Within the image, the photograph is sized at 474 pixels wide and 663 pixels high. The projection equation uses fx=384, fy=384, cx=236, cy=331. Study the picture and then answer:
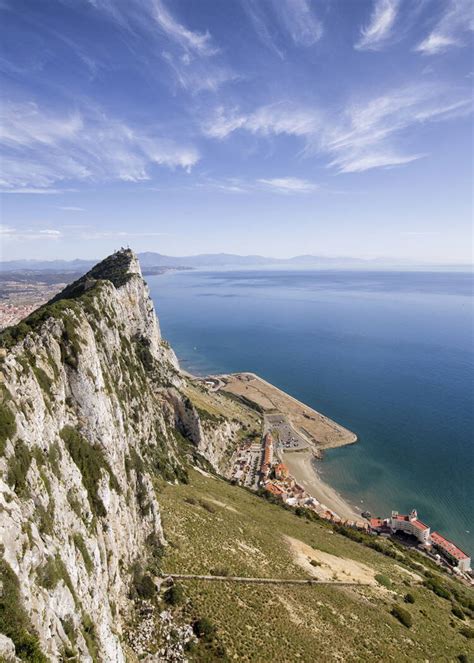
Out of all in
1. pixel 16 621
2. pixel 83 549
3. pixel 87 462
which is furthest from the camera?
pixel 87 462

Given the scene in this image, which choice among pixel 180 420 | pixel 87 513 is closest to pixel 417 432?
pixel 180 420

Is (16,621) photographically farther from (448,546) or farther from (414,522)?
(448,546)

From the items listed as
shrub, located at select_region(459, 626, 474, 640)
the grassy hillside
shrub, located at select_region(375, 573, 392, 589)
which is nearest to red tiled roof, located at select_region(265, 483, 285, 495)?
the grassy hillside

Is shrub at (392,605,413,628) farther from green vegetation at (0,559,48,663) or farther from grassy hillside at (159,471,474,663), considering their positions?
green vegetation at (0,559,48,663)

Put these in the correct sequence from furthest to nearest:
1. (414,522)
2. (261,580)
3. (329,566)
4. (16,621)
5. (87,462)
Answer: (414,522) → (329,566) → (261,580) → (87,462) → (16,621)

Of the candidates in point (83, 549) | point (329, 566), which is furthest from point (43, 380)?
point (329, 566)

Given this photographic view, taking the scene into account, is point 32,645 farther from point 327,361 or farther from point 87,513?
point 327,361
